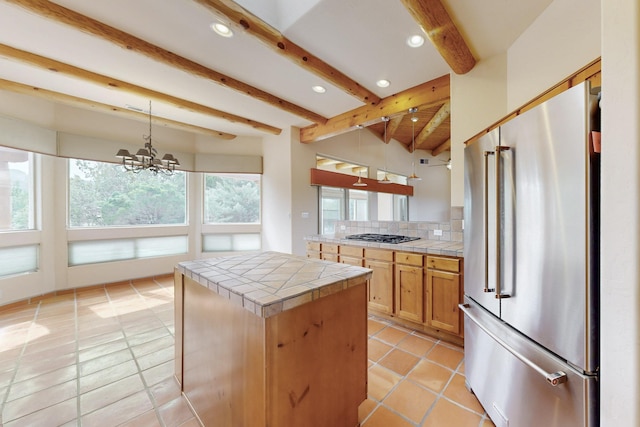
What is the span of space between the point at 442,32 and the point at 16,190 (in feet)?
18.2

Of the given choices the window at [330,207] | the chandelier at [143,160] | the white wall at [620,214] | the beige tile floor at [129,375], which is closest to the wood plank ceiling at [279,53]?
the chandelier at [143,160]

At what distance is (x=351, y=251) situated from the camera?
3125 mm

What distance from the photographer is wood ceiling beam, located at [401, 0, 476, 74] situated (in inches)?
69.9

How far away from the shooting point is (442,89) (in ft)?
9.52

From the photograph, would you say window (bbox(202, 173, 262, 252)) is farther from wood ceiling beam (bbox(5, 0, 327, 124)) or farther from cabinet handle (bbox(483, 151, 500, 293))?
cabinet handle (bbox(483, 151, 500, 293))

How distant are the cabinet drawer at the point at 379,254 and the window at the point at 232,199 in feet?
10.4

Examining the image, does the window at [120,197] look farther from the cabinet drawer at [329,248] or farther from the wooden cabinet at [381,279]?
the wooden cabinet at [381,279]

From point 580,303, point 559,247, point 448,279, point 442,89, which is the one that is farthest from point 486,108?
point 580,303

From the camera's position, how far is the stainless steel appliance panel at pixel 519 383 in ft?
3.15

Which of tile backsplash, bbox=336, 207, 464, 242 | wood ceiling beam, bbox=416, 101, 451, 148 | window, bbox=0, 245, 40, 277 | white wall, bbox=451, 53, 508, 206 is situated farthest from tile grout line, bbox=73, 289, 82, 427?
wood ceiling beam, bbox=416, 101, 451, 148

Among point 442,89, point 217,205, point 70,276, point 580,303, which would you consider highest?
point 442,89

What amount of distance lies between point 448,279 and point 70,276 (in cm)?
545

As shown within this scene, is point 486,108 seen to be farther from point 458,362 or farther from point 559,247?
point 458,362

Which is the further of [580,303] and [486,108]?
[486,108]
